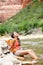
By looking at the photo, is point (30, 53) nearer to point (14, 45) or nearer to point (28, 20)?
point (14, 45)

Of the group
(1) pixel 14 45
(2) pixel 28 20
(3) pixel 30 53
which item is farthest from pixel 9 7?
(3) pixel 30 53

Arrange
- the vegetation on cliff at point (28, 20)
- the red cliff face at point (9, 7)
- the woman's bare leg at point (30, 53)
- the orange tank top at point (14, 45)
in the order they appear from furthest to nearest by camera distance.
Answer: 1. the red cliff face at point (9, 7)
2. the vegetation on cliff at point (28, 20)
3. the orange tank top at point (14, 45)
4. the woman's bare leg at point (30, 53)

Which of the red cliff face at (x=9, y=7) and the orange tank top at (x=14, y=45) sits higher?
the red cliff face at (x=9, y=7)

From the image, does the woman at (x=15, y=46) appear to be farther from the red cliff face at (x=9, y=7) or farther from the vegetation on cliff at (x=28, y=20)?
the red cliff face at (x=9, y=7)

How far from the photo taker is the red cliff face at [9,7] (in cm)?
6588

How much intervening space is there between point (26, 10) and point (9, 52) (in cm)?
4456

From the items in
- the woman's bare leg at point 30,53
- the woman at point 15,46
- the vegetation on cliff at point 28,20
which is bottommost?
the woman's bare leg at point 30,53

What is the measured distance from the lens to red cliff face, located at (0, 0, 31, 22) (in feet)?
216

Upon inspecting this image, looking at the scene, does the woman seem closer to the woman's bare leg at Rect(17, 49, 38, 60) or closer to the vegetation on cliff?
the woman's bare leg at Rect(17, 49, 38, 60)

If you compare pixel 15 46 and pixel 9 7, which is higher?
pixel 9 7

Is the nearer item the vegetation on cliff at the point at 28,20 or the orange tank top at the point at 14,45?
the orange tank top at the point at 14,45

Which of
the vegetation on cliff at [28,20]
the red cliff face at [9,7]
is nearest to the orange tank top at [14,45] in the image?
the vegetation on cliff at [28,20]

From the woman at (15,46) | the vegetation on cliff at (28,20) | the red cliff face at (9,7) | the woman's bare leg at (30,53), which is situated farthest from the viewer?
the red cliff face at (9,7)

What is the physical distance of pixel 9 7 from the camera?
69438 mm
